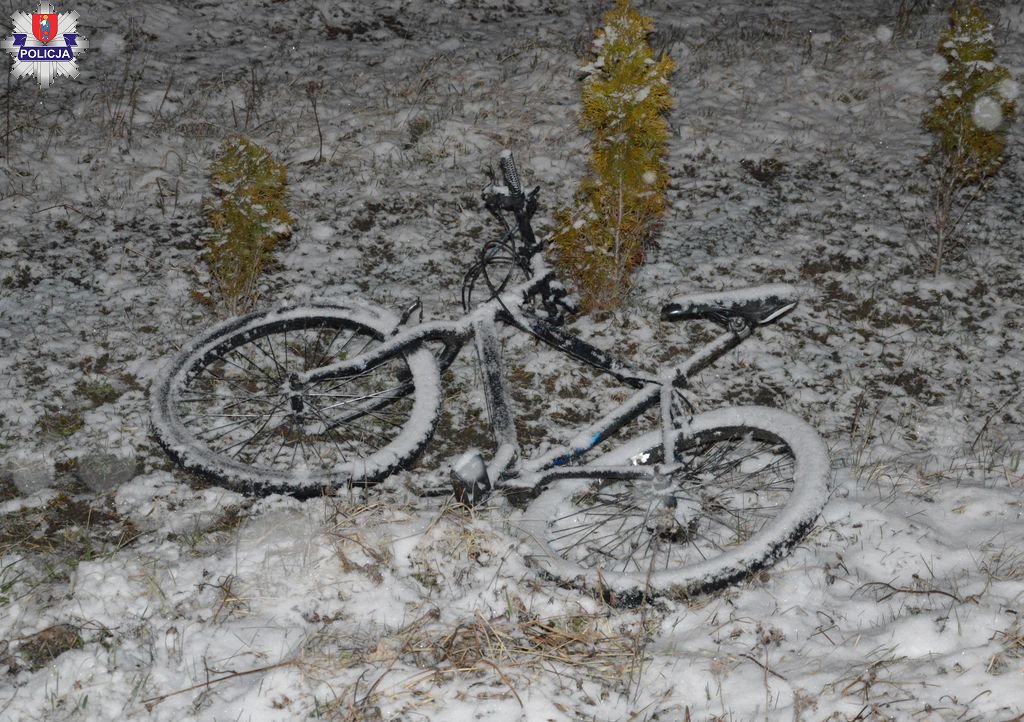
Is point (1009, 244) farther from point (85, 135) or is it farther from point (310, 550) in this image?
point (85, 135)

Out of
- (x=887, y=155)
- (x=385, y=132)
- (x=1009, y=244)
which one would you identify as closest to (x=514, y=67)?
(x=385, y=132)

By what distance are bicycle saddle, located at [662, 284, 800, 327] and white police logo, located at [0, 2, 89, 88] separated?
27.0 ft

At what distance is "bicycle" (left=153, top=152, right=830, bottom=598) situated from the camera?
3688 millimetres

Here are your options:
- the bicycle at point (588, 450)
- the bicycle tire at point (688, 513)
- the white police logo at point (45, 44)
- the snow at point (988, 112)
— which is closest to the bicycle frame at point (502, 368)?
the bicycle at point (588, 450)

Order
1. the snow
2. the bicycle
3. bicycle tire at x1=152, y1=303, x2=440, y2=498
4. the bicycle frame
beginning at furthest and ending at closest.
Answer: the snow < bicycle tire at x1=152, y1=303, x2=440, y2=498 < the bicycle frame < the bicycle

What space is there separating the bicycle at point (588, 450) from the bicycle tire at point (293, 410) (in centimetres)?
1

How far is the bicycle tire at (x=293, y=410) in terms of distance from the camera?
4.10m

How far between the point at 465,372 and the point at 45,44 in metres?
7.88

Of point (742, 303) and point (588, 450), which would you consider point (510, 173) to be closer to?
point (742, 303)

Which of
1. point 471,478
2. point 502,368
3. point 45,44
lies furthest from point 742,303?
point 45,44

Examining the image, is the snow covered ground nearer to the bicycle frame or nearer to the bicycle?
the bicycle

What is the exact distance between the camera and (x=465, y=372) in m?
5.61

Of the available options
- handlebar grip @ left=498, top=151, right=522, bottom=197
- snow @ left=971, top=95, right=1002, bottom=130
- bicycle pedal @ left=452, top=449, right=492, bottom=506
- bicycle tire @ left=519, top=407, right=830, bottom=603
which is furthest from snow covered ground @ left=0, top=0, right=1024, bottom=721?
handlebar grip @ left=498, top=151, right=522, bottom=197

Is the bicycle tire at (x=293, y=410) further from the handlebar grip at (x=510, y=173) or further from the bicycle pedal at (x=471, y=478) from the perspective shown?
the handlebar grip at (x=510, y=173)
